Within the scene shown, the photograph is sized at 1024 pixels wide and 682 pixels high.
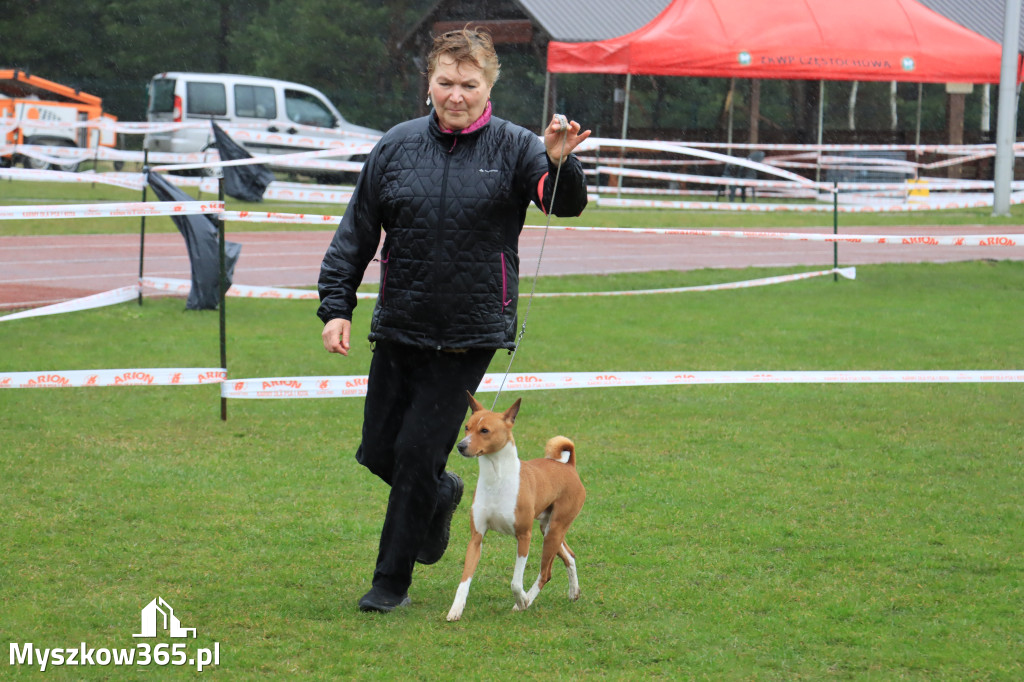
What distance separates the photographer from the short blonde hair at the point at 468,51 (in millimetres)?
3914

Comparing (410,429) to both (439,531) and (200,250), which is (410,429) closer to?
(439,531)

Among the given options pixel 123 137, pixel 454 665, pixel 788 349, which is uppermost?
pixel 123 137

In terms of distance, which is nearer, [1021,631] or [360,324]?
[1021,631]

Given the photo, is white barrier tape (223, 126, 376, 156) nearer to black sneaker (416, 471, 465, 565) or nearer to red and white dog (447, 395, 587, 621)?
black sneaker (416, 471, 465, 565)

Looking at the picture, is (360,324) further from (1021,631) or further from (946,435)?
(1021,631)

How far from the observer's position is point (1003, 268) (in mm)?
15977

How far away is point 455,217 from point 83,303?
19.1 ft

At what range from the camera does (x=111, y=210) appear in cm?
714

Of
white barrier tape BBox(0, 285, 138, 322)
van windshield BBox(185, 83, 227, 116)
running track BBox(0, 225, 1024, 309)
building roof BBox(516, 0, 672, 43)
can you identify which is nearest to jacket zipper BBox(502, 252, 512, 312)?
white barrier tape BBox(0, 285, 138, 322)

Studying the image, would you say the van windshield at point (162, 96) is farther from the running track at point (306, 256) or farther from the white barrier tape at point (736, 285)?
the white barrier tape at point (736, 285)

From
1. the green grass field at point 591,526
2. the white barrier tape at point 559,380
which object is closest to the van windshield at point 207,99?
the green grass field at point 591,526

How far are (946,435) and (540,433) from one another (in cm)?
242

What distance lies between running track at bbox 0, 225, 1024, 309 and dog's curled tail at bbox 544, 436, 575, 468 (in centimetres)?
806

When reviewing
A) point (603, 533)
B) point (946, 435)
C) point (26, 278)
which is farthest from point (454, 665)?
point (26, 278)
